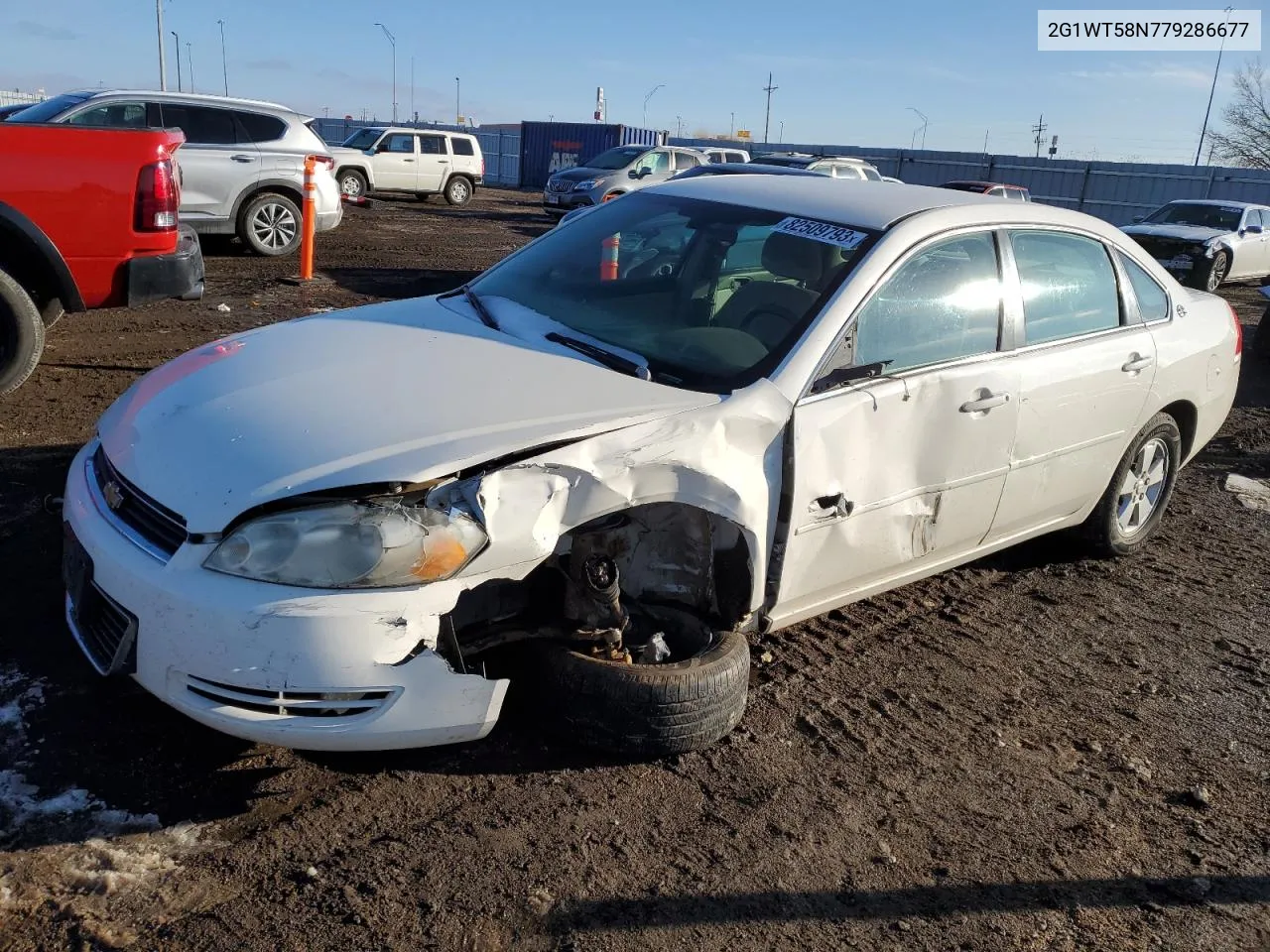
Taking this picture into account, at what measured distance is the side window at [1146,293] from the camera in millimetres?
4599

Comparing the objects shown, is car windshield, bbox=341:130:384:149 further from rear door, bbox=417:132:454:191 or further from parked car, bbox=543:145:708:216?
parked car, bbox=543:145:708:216

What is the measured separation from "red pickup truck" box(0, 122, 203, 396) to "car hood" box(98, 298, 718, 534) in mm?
2756

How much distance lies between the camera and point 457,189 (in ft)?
77.5

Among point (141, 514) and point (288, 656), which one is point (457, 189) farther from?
point (288, 656)

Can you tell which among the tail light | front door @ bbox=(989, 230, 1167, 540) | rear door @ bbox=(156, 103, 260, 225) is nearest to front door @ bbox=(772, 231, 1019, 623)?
front door @ bbox=(989, 230, 1167, 540)

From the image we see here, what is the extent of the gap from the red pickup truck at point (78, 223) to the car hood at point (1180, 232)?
1443cm

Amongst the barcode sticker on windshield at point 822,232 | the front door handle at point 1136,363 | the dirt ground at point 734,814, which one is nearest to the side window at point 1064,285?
the front door handle at point 1136,363

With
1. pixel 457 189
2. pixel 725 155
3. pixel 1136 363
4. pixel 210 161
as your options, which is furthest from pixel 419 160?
pixel 1136 363

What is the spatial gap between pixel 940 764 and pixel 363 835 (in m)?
1.76

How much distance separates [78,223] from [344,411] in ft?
12.5

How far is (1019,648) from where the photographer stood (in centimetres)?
407

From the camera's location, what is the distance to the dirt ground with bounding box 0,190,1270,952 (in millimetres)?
2400

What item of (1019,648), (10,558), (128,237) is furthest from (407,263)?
(1019,648)

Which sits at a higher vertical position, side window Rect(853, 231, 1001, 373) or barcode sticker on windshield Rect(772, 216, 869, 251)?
barcode sticker on windshield Rect(772, 216, 869, 251)
